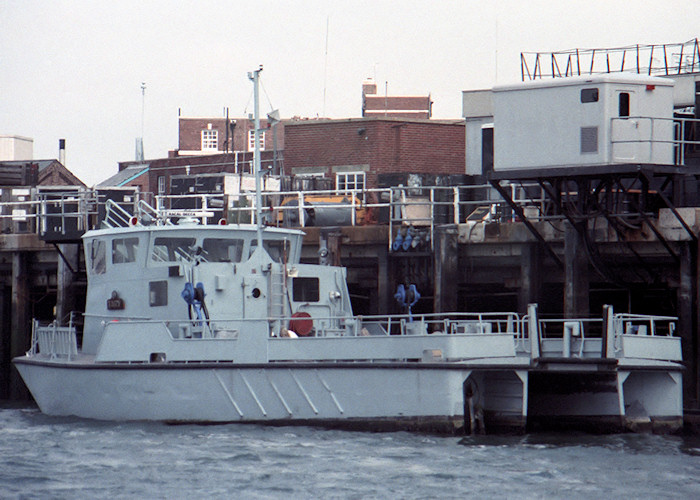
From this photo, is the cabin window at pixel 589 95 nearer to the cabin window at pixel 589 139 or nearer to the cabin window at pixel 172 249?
the cabin window at pixel 589 139

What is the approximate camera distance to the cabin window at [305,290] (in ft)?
67.2

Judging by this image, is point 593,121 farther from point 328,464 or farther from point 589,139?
point 328,464

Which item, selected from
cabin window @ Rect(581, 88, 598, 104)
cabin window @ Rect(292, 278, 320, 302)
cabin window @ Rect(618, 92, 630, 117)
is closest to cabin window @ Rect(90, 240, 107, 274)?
cabin window @ Rect(292, 278, 320, 302)

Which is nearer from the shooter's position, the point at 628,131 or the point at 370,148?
the point at 628,131

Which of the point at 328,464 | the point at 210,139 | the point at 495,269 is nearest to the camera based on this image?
the point at 328,464

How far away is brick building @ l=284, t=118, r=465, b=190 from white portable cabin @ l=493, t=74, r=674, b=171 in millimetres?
13965

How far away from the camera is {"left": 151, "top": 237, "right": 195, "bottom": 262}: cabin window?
66.8ft

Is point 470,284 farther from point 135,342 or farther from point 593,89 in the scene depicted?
point 135,342

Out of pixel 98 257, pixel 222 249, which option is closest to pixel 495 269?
pixel 222 249

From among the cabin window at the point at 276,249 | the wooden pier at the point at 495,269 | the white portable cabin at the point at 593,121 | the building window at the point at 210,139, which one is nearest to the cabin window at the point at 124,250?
the cabin window at the point at 276,249

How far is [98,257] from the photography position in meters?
21.5

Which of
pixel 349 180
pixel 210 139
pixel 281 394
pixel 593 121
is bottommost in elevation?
pixel 281 394

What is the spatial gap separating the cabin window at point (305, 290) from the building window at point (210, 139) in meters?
41.4

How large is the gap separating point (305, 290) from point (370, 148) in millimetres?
16123
